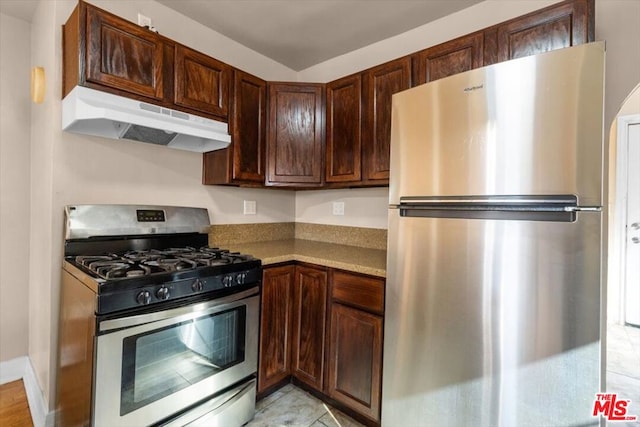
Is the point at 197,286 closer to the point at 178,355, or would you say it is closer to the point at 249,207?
the point at 178,355

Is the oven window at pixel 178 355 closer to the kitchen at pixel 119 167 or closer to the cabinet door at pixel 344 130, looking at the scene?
the kitchen at pixel 119 167

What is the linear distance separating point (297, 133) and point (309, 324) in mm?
1381

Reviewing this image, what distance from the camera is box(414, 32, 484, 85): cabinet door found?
5.35ft

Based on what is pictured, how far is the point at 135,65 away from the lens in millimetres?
1657

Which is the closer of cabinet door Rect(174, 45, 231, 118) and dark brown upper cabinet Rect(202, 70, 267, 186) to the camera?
cabinet door Rect(174, 45, 231, 118)

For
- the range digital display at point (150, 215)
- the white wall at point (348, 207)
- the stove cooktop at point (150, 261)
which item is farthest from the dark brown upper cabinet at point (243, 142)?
the white wall at point (348, 207)

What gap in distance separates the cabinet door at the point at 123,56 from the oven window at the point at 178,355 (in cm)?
127

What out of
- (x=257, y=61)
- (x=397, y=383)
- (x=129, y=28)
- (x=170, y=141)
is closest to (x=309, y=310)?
(x=397, y=383)

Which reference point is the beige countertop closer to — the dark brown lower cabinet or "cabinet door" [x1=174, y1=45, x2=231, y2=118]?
the dark brown lower cabinet

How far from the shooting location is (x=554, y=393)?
1120 mm

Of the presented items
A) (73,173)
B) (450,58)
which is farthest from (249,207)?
(450,58)

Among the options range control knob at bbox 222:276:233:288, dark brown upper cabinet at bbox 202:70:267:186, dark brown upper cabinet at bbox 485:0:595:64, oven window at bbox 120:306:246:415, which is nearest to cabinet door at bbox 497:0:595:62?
dark brown upper cabinet at bbox 485:0:595:64

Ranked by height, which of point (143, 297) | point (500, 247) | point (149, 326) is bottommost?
point (149, 326)

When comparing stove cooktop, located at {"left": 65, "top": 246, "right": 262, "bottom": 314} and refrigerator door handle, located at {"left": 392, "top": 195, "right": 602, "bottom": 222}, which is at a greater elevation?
refrigerator door handle, located at {"left": 392, "top": 195, "right": 602, "bottom": 222}
